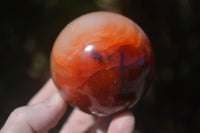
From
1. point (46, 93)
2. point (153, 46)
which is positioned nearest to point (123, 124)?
point (46, 93)

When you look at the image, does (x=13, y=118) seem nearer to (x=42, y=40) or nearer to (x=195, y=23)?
(x=42, y=40)

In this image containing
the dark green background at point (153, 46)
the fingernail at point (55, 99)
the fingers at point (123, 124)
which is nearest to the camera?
the fingers at point (123, 124)

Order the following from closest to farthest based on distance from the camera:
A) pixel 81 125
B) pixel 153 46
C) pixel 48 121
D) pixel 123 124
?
1. pixel 123 124
2. pixel 48 121
3. pixel 81 125
4. pixel 153 46

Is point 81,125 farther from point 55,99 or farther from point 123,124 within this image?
point 123,124

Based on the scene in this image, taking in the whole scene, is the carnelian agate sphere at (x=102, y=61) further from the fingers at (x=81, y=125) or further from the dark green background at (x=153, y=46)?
the dark green background at (x=153, y=46)

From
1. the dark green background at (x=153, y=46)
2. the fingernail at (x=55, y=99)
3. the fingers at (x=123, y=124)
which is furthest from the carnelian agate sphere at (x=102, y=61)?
the dark green background at (x=153, y=46)

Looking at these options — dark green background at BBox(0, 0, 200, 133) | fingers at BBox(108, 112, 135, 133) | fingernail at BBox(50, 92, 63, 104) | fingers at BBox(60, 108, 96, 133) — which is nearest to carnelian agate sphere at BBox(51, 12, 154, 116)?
fingers at BBox(108, 112, 135, 133)
